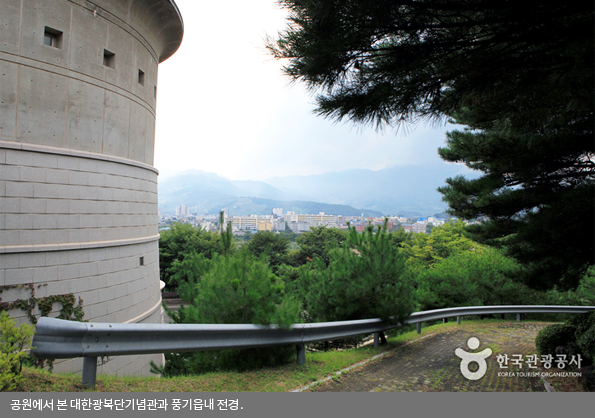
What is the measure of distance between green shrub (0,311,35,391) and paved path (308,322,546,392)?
2.43 metres

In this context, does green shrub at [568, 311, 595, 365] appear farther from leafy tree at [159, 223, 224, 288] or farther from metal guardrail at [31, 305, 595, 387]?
leafy tree at [159, 223, 224, 288]

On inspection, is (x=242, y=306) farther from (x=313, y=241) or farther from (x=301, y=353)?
(x=313, y=241)

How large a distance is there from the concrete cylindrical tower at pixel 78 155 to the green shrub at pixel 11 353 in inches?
237

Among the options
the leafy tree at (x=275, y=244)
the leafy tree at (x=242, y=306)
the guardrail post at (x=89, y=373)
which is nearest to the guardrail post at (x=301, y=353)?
the leafy tree at (x=242, y=306)

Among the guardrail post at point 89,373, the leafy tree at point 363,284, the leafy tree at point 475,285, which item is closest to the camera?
the guardrail post at point 89,373

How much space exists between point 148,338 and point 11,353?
0.94 meters

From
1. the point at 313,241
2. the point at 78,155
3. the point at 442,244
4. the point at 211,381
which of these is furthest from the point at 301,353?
the point at 313,241

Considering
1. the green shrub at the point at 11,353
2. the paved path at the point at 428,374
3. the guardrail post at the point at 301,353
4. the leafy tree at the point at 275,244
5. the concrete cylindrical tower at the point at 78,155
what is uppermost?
the concrete cylindrical tower at the point at 78,155

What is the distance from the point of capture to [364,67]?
4.05 m

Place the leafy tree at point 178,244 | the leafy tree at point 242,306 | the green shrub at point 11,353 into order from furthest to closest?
the leafy tree at point 178,244 < the leafy tree at point 242,306 < the green shrub at point 11,353

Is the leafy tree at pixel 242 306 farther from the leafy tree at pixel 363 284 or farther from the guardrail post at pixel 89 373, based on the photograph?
the leafy tree at pixel 363 284

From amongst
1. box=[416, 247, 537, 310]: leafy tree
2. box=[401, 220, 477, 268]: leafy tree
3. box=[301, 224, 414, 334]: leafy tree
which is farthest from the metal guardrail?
box=[401, 220, 477, 268]: leafy tree

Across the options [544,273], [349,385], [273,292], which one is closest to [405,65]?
[273,292]

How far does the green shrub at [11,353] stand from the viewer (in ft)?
7.65
